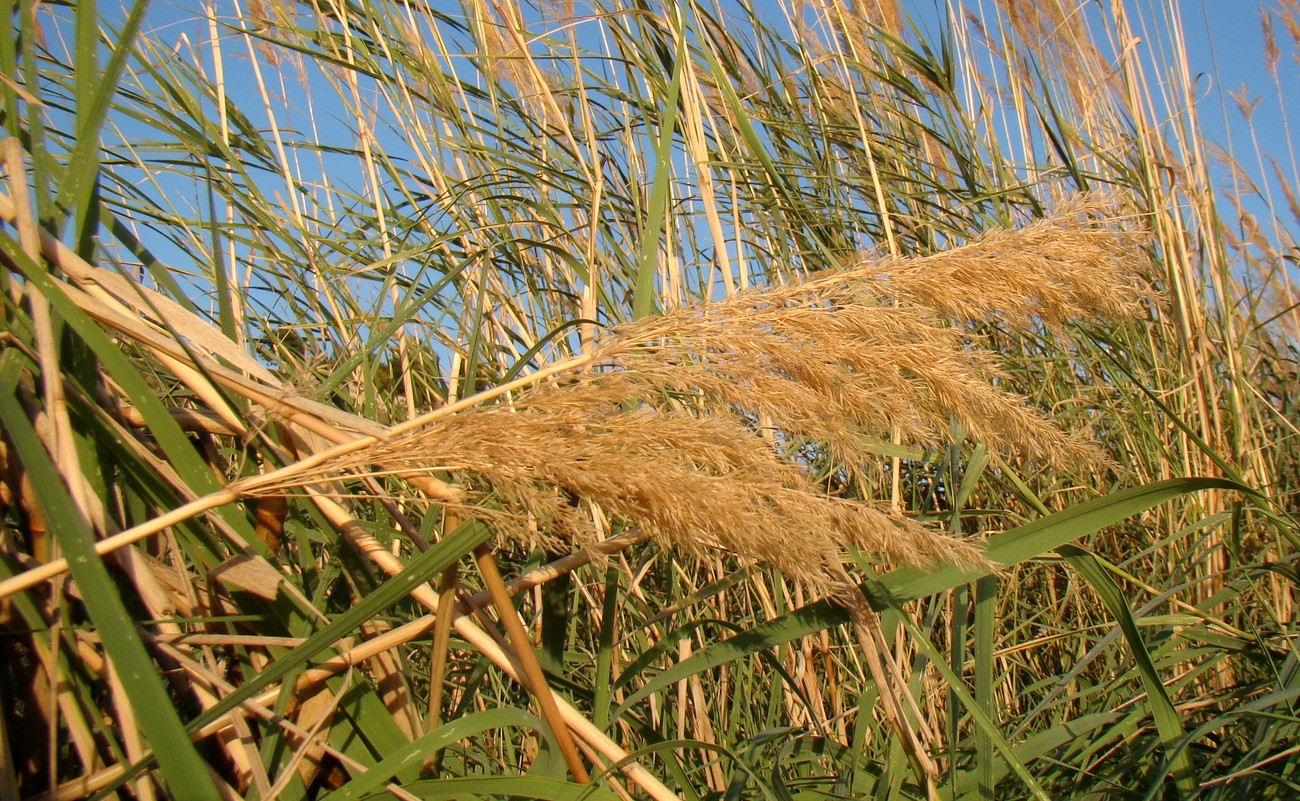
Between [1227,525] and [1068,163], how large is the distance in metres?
0.96

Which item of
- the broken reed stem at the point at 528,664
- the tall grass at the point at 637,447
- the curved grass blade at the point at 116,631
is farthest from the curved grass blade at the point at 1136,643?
the curved grass blade at the point at 116,631

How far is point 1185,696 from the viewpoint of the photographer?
5.92 ft

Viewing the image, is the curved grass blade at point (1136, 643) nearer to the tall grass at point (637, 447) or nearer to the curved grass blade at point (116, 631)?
the tall grass at point (637, 447)

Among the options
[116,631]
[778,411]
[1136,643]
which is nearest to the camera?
[116,631]

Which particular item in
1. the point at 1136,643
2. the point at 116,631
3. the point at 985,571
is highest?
the point at 116,631

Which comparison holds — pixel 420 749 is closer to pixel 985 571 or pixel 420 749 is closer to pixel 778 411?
pixel 778 411

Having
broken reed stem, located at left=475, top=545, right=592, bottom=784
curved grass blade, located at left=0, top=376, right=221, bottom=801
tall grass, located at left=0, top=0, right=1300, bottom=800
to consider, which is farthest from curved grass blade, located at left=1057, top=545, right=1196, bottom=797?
curved grass blade, located at left=0, top=376, right=221, bottom=801

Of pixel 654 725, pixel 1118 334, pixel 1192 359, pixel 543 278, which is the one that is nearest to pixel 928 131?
pixel 1118 334

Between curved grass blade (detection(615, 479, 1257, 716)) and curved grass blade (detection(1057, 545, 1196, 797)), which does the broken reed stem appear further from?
curved grass blade (detection(1057, 545, 1196, 797))

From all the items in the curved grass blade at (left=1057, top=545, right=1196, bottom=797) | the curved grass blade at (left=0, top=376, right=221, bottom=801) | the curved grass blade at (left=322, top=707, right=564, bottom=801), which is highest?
the curved grass blade at (left=0, top=376, right=221, bottom=801)

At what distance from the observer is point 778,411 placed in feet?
2.91

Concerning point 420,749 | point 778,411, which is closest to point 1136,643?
point 778,411

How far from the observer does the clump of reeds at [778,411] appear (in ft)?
2.58

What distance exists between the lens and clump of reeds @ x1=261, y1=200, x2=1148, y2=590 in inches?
31.0
